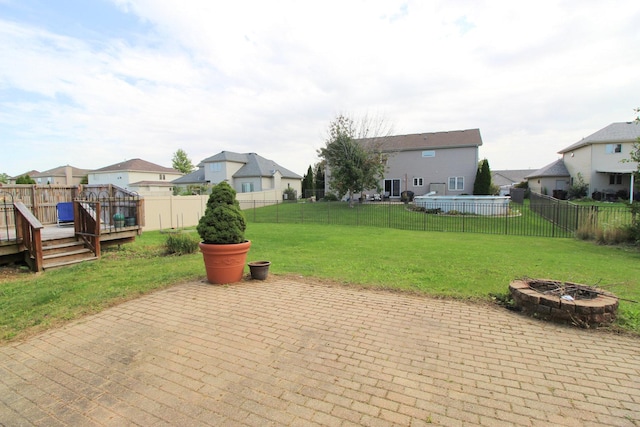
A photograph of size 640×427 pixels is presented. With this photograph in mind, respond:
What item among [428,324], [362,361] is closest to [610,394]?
[428,324]

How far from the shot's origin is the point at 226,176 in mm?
38125

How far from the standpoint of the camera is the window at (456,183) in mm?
30828

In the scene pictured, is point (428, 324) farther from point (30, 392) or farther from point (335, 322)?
point (30, 392)

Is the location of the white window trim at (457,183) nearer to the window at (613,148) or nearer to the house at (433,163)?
the house at (433,163)

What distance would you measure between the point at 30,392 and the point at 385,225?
15.0 meters

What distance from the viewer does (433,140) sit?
32344 mm

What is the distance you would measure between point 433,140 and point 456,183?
16.2ft

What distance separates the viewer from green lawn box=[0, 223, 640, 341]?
4.75m

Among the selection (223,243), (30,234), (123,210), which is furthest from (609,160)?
(30,234)

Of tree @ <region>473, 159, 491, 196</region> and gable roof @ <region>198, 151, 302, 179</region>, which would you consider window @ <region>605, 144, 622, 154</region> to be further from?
gable roof @ <region>198, 151, 302, 179</region>

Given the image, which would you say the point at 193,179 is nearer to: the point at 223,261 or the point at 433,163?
the point at 433,163

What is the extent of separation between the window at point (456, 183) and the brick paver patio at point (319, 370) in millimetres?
28798

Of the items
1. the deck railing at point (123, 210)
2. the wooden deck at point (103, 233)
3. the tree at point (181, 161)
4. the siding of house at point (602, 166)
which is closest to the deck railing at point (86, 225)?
the wooden deck at point (103, 233)

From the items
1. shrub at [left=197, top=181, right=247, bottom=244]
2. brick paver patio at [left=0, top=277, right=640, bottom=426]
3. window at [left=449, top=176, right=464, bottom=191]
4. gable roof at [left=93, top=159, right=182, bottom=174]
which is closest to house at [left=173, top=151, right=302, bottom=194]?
gable roof at [left=93, top=159, right=182, bottom=174]
